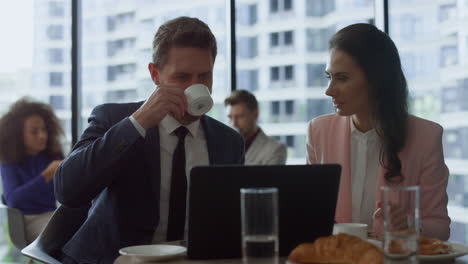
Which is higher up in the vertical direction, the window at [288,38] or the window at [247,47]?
the window at [288,38]

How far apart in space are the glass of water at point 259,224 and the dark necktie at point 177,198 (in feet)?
2.42

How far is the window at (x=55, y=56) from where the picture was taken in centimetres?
545

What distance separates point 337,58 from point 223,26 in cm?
296

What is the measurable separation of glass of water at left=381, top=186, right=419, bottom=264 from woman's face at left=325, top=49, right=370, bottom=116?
3.90 feet

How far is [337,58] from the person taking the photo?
2.52m

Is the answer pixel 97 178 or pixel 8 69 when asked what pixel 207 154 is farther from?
pixel 8 69

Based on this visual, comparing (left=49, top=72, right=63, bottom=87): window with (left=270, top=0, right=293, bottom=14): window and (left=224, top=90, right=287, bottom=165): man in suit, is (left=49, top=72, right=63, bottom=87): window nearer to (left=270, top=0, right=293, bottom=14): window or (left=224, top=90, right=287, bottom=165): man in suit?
(left=224, top=90, right=287, bottom=165): man in suit

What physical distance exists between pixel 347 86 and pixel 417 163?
399mm

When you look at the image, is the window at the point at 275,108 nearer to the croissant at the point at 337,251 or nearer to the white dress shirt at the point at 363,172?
the white dress shirt at the point at 363,172

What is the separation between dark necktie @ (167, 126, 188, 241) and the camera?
6.61ft

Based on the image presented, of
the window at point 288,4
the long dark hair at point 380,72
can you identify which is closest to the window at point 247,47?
the window at point 288,4

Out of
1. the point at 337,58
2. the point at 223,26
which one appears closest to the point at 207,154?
the point at 337,58

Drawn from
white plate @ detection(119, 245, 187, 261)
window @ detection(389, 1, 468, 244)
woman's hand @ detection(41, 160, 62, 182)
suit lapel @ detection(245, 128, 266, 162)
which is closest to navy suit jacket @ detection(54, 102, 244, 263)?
white plate @ detection(119, 245, 187, 261)

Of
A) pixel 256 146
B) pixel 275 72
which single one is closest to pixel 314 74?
pixel 275 72
